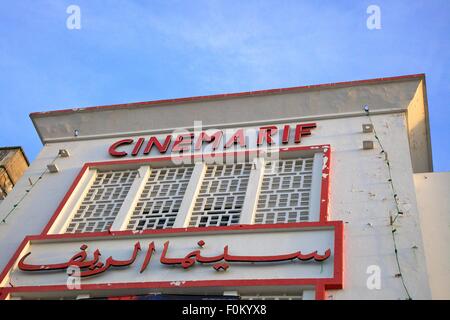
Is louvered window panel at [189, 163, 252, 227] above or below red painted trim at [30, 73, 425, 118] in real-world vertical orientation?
below

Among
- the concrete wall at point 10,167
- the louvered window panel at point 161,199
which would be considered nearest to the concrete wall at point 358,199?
the louvered window panel at point 161,199

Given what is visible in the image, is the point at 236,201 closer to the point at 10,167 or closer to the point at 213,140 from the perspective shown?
the point at 213,140

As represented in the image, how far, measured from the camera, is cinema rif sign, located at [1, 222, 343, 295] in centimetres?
911

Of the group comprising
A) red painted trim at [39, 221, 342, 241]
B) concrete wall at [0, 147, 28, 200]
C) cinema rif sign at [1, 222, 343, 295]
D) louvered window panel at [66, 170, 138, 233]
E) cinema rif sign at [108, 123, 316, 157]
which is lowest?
cinema rif sign at [1, 222, 343, 295]

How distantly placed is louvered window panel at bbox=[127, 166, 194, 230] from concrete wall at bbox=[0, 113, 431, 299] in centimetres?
142

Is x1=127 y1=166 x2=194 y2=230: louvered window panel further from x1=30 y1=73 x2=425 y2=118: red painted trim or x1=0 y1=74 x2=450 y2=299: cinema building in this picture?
x1=30 y1=73 x2=425 y2=118: red painted trim

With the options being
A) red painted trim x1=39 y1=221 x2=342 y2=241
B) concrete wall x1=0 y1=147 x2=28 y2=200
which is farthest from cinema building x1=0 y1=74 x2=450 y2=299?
concrete wall x1=0 y1=147 x2=28 y2=200

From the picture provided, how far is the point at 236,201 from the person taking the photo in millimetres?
11008

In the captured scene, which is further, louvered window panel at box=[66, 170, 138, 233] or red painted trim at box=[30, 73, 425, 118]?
red painted trim at box=[30, 73, 425, 118]

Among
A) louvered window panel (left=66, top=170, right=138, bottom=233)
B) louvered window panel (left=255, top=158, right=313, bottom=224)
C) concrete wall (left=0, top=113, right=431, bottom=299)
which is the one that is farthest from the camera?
louvered window panel (left=66, top=170, right=138, bottom=233)

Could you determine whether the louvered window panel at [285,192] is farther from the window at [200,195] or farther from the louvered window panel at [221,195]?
the louvered window panel at [221,195]

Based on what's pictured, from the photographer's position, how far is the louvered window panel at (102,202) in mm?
11250

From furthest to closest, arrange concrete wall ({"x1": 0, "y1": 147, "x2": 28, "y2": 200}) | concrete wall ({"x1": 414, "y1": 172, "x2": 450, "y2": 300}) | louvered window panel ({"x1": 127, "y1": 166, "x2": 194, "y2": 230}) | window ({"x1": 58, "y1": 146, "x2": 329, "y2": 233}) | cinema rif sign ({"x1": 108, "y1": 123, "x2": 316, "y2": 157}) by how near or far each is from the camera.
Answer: concrete wall ({"x1": 0, "y1": 147, "x2": 28, "y2": 200}) < cinema rif sign ({"x1": 108, "y1": 123, "x2": 316, "y2": 157}) < louvered window panel ({"x1": 127, "y1": 166, "x2": 194, "y2": 230}) < window ({"x1": 58, "y1": 146, "x2": 329, "y2": 233}) < concrete wall ({"x1": 414, "y1": 172, "x2": 450, "y2": 300})

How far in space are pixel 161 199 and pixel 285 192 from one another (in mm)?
2207
